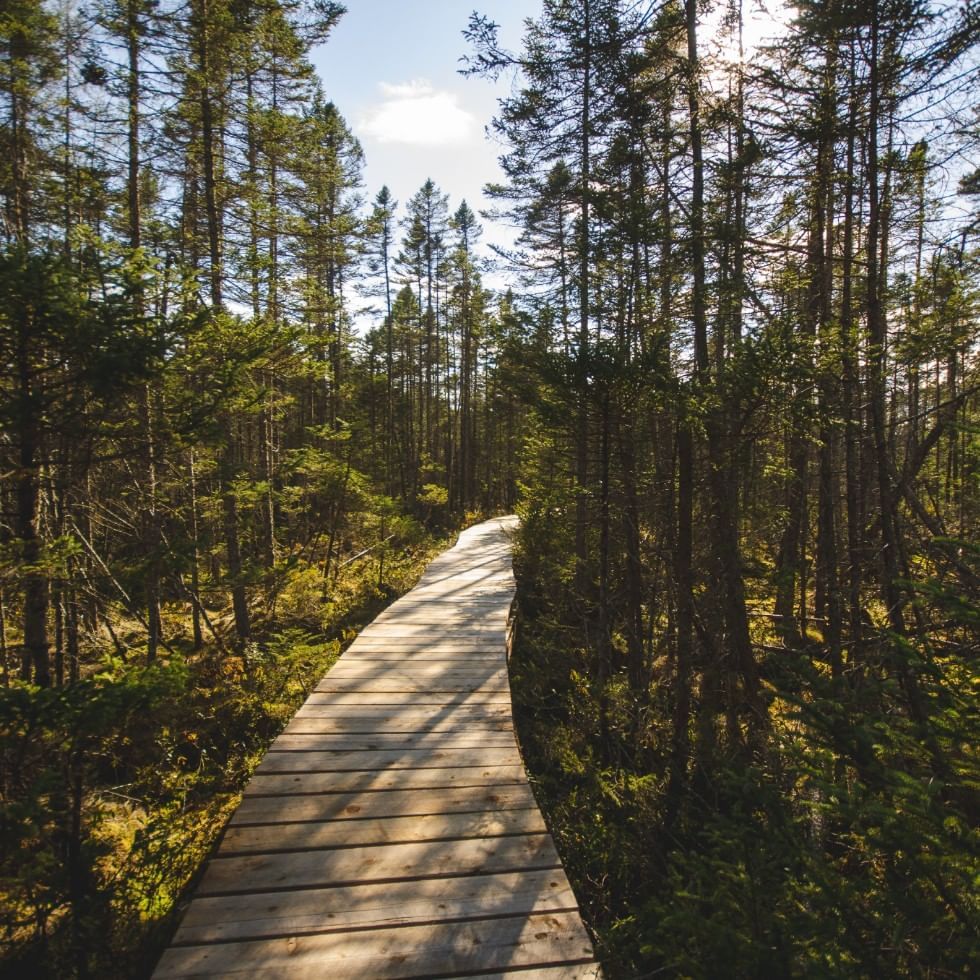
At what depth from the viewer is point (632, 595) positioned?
8.30 metres

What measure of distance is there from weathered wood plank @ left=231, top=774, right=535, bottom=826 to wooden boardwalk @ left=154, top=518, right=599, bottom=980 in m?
0.01

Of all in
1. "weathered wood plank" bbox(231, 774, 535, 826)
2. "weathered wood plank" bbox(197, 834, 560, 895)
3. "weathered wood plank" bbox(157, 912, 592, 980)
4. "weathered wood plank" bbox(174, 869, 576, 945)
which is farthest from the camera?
"weathered wood plank" bbox(231, 774, 535, 826)

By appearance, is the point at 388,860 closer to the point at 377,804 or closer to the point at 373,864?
the point at 373,864

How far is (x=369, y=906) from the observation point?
2879mm

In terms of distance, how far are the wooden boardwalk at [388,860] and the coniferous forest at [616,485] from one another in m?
A: 0.55

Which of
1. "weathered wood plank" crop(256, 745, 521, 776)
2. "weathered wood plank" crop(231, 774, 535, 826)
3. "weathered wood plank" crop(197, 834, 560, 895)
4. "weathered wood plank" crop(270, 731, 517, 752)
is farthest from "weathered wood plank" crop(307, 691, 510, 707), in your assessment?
"weathered wood plank" crop(197, 834, 560, 895)

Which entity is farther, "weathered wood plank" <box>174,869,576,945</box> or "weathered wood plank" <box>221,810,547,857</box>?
"weathered wood plank" <box>221,810,547,857</box>

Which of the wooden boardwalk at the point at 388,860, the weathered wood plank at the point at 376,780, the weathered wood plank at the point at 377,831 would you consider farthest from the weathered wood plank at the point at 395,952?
the weathered wood plank at the point at 376,780

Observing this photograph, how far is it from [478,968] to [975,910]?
2.23 metres

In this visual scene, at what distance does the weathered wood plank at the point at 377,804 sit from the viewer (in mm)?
3650

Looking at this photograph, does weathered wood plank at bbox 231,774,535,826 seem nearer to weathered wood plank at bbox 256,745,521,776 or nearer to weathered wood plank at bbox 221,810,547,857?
weathered wood plank at bbox 221,810,547,857

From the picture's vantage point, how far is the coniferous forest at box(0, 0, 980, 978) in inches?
114

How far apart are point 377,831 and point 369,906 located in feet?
2.10

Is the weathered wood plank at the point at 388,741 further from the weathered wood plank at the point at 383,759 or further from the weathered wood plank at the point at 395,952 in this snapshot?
the weathered wood plank at the point at 395,952
